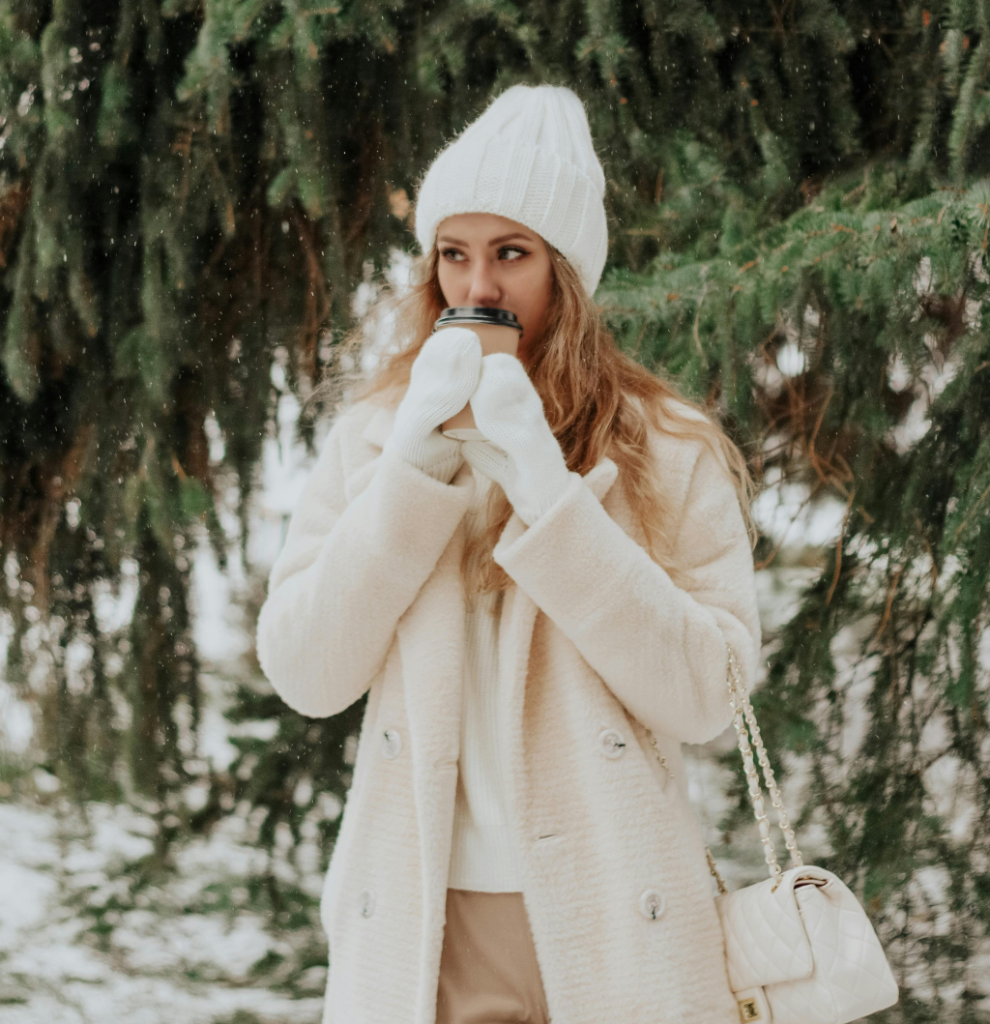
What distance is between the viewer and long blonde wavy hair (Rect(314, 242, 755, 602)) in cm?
127

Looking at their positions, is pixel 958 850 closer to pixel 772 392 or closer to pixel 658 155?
pixel 772 392

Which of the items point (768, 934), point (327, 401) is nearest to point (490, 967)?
point (768, 934)

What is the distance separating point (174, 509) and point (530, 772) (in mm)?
1306

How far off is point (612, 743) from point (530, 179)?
0.70m

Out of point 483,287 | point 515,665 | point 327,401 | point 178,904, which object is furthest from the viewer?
point 178,904

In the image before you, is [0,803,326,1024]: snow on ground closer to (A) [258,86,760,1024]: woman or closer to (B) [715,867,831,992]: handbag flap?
(A) [258,86,760,1024]: woman

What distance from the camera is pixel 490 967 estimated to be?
114 cm

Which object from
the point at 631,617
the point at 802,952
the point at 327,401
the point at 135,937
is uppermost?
the point at 327,401

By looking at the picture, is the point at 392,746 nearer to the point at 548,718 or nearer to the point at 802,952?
the point at 548,718

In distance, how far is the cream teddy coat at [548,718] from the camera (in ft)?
3.66

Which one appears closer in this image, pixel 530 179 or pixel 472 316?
pixel 472 316

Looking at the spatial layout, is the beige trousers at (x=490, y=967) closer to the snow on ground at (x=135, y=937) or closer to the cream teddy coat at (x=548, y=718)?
the cream teddy coat at (x=548, y=718)

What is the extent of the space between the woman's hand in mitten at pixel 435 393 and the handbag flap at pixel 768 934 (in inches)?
23.8

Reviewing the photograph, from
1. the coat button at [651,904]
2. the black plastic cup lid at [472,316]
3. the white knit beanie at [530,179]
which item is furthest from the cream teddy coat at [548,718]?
the white knit beanie at [530,179]
